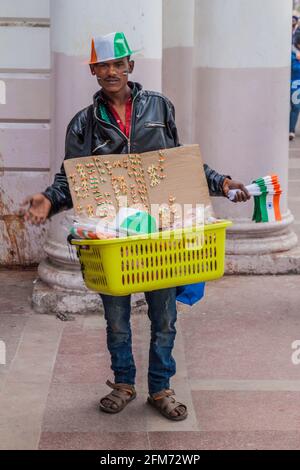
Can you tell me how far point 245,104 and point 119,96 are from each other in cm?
297

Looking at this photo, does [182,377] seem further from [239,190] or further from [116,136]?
[116,136]

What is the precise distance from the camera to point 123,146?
520 centimetres

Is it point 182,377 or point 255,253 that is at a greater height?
point 255,253

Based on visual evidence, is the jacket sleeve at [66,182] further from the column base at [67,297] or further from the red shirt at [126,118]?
the column base at [67,297]

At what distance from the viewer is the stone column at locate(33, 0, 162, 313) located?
6945 mm

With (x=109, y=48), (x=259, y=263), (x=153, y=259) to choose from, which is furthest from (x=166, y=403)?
(x=259, y=263)

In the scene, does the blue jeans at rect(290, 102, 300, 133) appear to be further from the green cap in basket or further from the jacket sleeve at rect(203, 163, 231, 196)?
the green cap in basket

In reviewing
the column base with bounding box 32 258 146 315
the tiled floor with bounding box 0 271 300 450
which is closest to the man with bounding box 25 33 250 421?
the tiled floor with bounding box 0 271 300 450

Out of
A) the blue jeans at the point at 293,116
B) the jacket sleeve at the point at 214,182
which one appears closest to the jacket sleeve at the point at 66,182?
the jacket sleeve at the point at 214,182

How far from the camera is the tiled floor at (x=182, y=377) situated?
5121mm

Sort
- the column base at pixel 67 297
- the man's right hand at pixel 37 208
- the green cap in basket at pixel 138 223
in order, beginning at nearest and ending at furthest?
the green cap in basket at pixel 138 223, the man's right hand at pixel 37 208, the column base at pixel 67 297

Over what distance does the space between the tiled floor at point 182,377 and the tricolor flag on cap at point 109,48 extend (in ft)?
5.90
